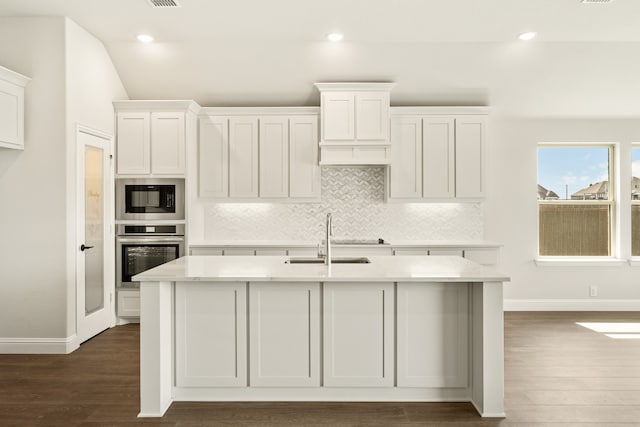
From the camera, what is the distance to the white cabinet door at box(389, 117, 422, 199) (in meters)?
5.71

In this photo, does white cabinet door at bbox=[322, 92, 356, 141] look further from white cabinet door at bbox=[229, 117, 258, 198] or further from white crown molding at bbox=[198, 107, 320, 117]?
white cabinet door at bbox=[229, 117, 258, 198]

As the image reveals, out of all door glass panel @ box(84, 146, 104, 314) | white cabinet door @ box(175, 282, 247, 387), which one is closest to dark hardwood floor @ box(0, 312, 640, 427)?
white cabinet door @ box(175, 282, 247, 387)

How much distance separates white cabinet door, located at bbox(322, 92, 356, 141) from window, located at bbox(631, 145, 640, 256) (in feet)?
12.1

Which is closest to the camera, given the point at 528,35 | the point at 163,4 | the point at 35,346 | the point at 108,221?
the point at 163,4

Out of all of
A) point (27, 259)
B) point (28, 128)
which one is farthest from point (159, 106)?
point (27, 259)

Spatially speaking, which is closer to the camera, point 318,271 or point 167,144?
point 318,271

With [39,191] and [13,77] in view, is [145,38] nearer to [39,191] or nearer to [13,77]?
[13,77]

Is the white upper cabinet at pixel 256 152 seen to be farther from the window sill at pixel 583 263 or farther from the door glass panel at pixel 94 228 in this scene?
the window sill at pixel 583 263

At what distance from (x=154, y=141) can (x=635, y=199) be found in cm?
591

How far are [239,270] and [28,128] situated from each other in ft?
8.56

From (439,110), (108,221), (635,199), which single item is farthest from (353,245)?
(635,199)

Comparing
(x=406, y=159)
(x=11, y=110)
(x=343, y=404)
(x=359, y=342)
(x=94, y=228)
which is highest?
(x=11, y=110)

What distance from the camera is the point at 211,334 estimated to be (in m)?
3.20

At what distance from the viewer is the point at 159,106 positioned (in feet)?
17.7
